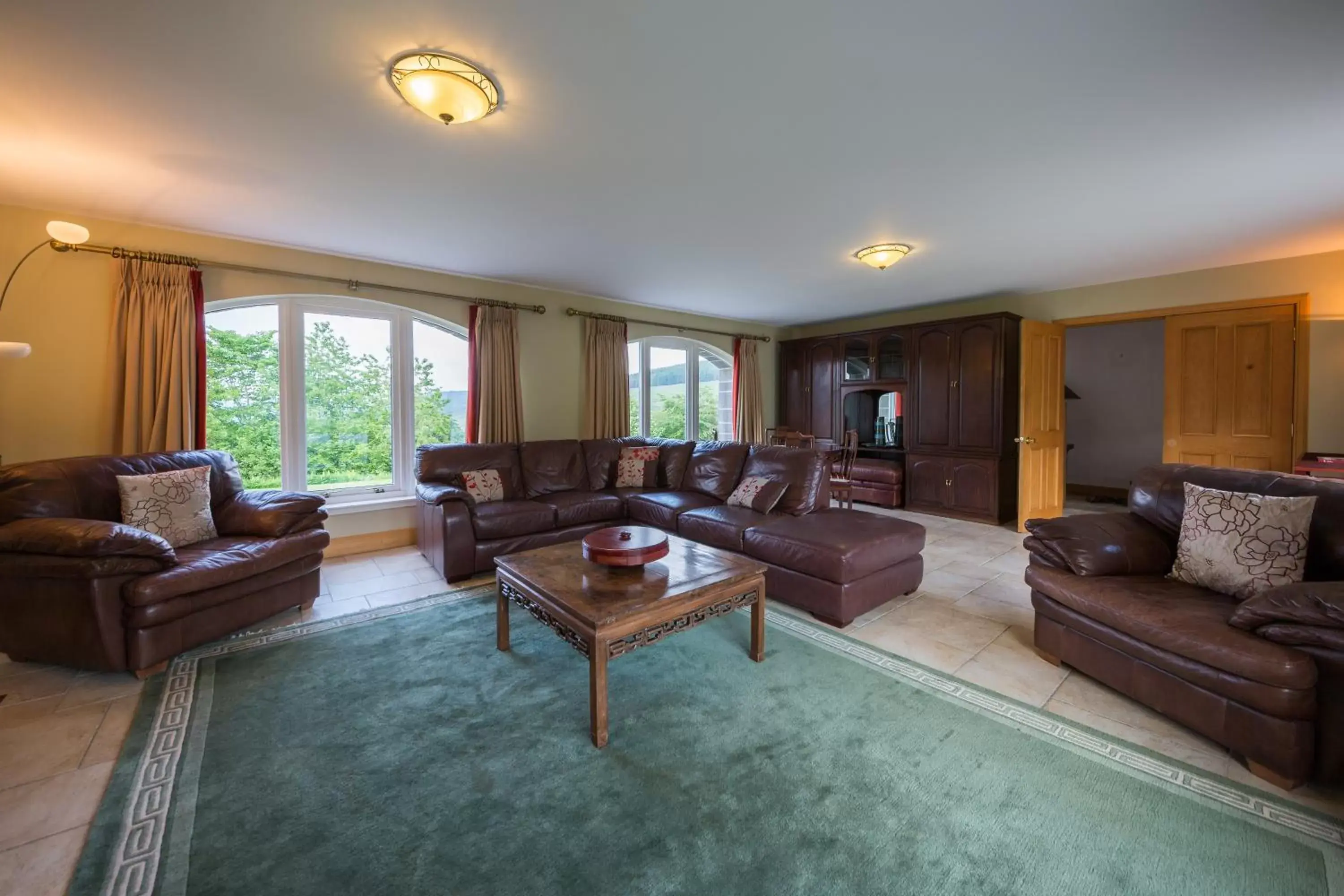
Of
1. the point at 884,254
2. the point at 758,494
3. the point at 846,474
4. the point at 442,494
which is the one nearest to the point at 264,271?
the point at 442,494

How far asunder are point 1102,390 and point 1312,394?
320cm

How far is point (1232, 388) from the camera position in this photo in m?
4.52

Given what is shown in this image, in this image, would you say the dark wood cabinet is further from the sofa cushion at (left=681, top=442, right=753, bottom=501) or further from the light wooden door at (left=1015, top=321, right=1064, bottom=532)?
the sofa cushion at (left=681, top=442, right=753, bottom=501)

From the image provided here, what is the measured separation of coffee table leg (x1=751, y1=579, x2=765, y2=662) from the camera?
2449 mm

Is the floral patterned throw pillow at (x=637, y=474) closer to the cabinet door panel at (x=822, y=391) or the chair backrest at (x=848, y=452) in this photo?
the chair backrest at (x=848, y=452)

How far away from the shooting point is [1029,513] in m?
5.14

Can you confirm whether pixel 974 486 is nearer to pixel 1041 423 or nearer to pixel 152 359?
pixel 1041 423

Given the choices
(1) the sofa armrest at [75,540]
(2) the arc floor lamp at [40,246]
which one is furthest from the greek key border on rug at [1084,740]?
(2) the arc floor lamp at [40,246]

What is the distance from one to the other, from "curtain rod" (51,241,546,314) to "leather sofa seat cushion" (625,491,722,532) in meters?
2.35

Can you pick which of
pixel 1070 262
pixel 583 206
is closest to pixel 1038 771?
pixel 583 206

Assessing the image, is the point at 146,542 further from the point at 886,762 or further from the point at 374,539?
the point at 886,762

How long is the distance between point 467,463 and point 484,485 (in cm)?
34

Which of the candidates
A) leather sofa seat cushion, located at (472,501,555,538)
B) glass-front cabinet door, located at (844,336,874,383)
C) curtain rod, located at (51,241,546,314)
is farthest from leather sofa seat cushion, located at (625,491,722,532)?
glass-front cabinet door, located at (844,336,874,383)

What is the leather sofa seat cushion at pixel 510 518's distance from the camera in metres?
3.75
